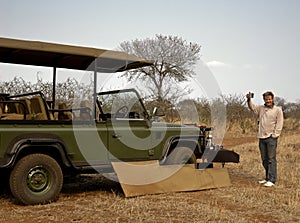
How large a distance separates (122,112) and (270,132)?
2.78m

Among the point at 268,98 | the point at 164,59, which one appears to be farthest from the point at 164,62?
the point at 268,98

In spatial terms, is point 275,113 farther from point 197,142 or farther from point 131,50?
point 131,50

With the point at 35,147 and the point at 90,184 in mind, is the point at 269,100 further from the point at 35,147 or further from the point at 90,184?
the point at 35,147

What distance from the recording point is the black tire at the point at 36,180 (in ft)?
19.8

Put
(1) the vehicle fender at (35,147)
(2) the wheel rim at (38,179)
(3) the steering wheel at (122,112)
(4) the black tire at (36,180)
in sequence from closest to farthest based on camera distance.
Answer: (1) the vehicle fender at (35,147)
(4) the black tire at (36,180)
(2) the wheel rim at (38,179)
(3) the steering wheel at (122,112)

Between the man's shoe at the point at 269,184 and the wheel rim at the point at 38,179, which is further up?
the wheel rim at the point at 38,179

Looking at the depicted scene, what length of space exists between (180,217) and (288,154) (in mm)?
8550

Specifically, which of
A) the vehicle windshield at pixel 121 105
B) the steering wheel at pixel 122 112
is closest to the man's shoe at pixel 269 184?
the vehicle windshield at pixel 121 105

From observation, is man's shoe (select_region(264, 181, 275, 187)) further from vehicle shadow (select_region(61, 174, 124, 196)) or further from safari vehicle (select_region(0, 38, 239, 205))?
vehicle shadow (select_region(61, 174, 124, 196))

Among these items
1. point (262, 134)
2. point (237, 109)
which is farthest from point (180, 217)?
point (237, 109)

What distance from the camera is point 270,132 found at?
8.07 metres

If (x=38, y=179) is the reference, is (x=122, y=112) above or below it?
above

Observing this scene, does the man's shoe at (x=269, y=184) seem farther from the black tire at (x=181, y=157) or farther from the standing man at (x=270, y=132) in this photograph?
the black tire at (x=181, y=157)

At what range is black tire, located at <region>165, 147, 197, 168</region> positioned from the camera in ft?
24.6
